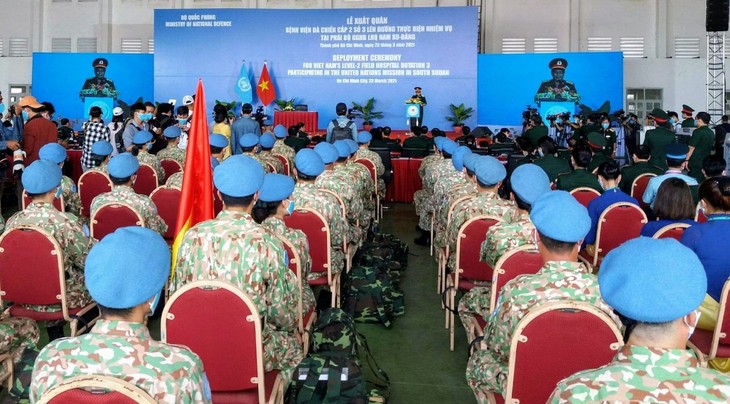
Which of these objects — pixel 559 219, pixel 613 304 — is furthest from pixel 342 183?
pixel 613 304

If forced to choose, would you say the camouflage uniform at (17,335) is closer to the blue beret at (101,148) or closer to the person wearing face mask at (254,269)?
the person wearing face mask at (254,269)

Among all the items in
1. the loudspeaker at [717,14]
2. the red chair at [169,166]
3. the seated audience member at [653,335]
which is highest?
the loudspeaker at [717,14]

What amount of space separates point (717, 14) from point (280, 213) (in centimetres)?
1396

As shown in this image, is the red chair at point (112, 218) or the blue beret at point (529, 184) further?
the red chair at point (112, 218)

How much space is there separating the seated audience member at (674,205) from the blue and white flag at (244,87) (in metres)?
12.8

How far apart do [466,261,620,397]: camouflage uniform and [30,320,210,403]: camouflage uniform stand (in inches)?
43.0

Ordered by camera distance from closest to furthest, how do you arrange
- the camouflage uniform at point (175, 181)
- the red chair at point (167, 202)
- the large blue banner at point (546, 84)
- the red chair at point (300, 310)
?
the red chair at point (300, 310), the red chair at point (167, 202), the camouflage uniform at point (175, 181), the large blue banner at point (546, 84)

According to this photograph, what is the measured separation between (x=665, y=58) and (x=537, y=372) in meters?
16.9

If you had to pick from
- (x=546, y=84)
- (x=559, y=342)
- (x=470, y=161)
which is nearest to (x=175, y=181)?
(x=470, y=161)

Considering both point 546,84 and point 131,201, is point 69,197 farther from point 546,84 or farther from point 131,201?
point 546,84

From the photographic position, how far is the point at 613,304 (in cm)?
143

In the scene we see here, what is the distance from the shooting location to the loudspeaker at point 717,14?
14219 mm

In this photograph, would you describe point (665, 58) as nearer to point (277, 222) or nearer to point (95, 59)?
point (95, 59)

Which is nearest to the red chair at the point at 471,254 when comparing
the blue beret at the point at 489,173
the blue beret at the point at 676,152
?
the blue beret at the point at 489,173
